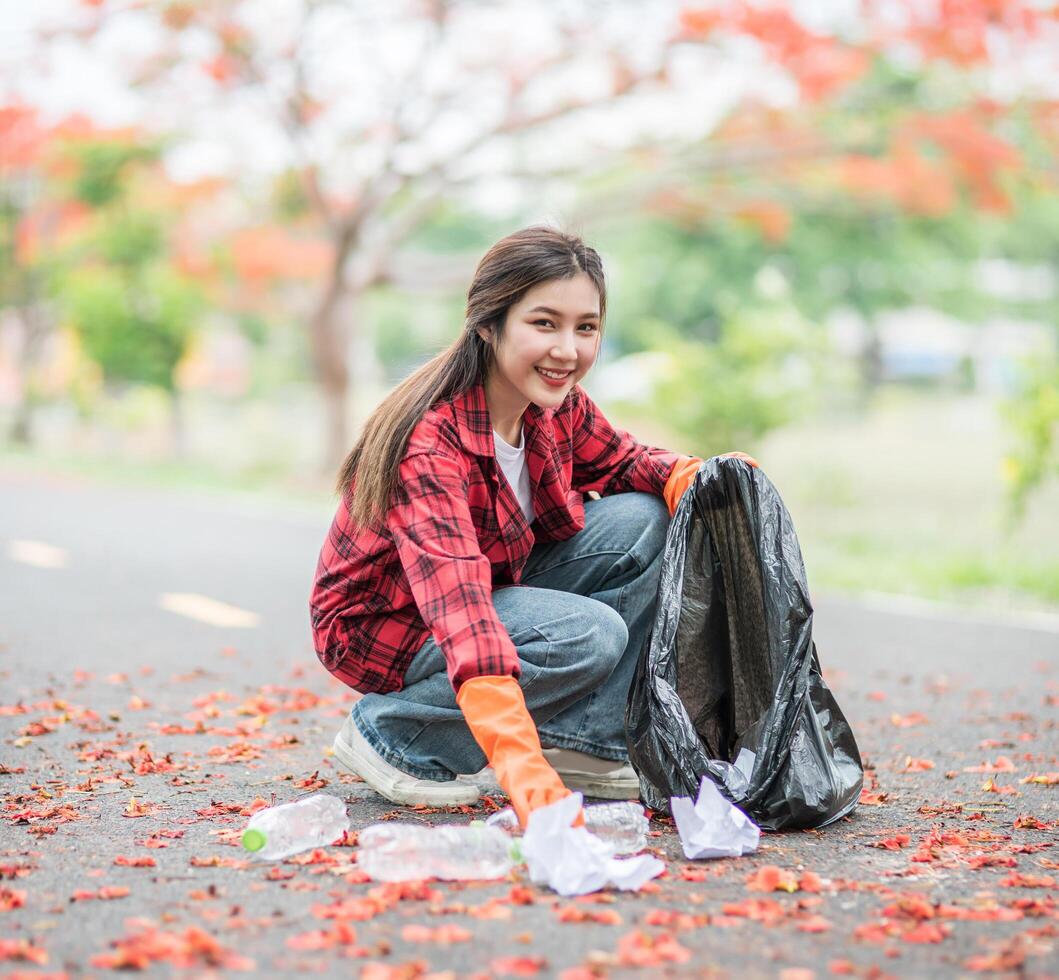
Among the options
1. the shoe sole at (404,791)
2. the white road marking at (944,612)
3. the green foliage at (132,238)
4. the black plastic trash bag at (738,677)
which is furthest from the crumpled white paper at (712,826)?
the green foliage at (132,238)

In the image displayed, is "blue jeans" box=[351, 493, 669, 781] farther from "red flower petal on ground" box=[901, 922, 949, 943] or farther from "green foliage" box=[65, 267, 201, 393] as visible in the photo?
"green foliage" box=[65, 267, 201, 393]

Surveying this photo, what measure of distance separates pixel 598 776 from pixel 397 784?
55cm

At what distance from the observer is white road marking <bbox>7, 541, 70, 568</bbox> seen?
356 inches

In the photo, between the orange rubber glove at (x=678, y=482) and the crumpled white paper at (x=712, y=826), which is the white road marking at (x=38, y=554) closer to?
the orange rubber glove at (x=678, y=482)

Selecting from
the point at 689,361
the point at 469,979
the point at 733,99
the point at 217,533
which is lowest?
the point at 217,533

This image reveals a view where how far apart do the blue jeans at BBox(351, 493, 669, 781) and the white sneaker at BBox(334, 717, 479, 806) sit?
0.02 m

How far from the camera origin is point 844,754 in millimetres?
3447

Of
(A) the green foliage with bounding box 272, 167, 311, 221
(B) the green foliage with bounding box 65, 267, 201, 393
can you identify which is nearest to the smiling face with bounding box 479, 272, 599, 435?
(A) the green foliage with bounding box 272, 167, 311, 221

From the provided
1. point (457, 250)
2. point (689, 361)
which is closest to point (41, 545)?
point (689, 361)

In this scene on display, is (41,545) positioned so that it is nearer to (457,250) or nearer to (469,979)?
(469,979)

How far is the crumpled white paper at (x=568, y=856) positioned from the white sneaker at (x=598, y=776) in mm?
860

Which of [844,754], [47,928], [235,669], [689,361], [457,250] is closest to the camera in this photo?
[47,928]

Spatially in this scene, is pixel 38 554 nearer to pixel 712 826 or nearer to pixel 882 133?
pixel 712 826

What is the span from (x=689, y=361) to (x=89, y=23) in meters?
7.56
